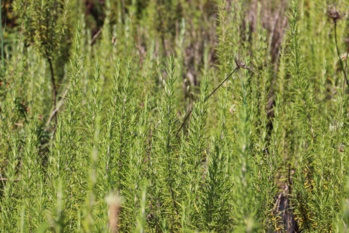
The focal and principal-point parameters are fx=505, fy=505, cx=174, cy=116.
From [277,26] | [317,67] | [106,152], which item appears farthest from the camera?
[277,26]

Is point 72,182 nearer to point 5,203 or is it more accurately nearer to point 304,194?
point 5,203

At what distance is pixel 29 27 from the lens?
8.57ft

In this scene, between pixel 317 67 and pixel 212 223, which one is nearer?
pixel 212 223

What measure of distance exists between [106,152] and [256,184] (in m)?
0.55

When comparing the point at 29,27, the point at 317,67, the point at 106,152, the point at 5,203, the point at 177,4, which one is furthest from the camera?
the point at 177,4

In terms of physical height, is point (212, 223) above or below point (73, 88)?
below

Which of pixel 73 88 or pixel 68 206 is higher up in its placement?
pixel 73 88

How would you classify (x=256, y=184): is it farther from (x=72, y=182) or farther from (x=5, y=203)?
(x=5, y=203)

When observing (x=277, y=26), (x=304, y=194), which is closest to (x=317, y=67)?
(x=277, y=26)

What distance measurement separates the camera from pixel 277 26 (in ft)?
12.8

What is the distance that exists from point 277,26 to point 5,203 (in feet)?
9.16

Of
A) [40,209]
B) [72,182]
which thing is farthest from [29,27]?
[40,209]

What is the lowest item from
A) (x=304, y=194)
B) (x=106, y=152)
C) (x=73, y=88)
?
(x=304, y=194)

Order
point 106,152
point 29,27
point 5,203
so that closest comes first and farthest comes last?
1. point 106,152
2. point 5,203
3. point 29,27
